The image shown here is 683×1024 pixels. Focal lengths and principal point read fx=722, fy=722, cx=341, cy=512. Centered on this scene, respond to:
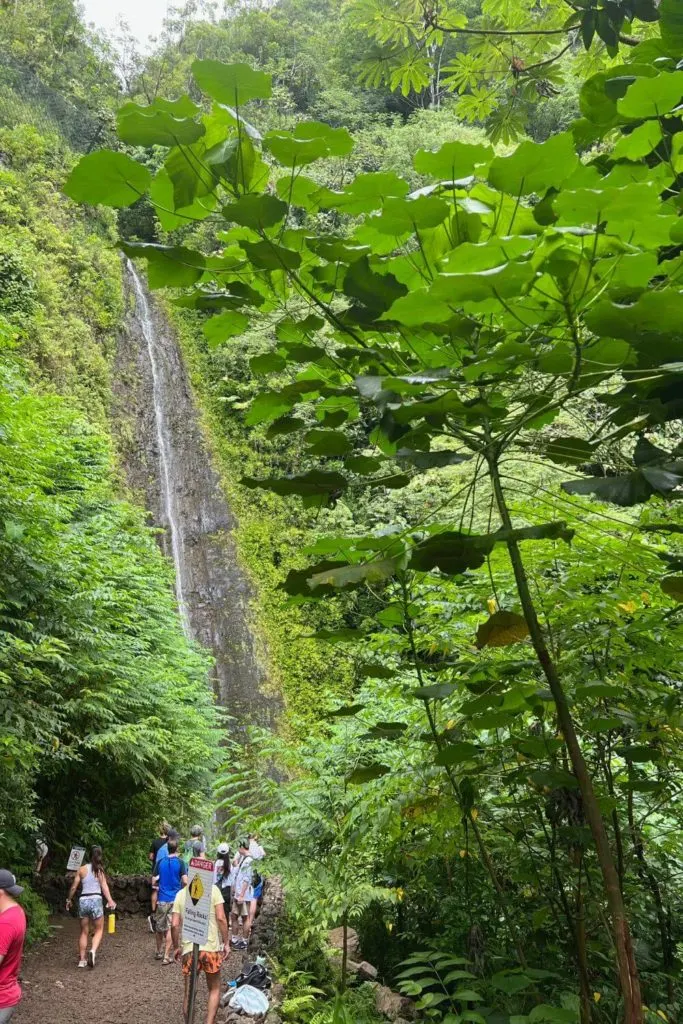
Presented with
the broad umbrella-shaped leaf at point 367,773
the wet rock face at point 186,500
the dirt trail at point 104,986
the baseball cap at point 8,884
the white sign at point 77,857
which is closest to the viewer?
the broad umbrella-shaped leaf at point 367,773

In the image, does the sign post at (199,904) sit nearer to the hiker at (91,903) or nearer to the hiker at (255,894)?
the hiker at (91,903)

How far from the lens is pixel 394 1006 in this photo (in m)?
3.86

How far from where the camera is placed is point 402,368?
3.31ft

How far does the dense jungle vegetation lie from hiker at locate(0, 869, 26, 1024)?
4.55 ft

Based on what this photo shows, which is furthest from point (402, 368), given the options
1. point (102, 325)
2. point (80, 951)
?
point (102, 325)

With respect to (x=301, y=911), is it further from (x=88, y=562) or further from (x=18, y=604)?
(x=88, y=562)

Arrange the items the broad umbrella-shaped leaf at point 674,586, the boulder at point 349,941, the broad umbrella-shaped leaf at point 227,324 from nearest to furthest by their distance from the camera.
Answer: the broad umbrella-shaped leaf at point 227,324 → the broad umbrella-shaped leaf at point 674,586 → the boulder at point 349,941

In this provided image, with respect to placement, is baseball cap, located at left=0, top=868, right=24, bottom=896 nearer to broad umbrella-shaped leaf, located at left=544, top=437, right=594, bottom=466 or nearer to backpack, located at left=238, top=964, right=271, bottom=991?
backpack, located at left=238, top=964, right=271, bottom=991

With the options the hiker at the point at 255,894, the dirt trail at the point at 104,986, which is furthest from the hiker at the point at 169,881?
the hiker at the point at 255,894

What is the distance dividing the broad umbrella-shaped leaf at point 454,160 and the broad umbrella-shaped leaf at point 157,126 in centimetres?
27

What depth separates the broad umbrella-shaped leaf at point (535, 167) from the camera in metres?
0.79

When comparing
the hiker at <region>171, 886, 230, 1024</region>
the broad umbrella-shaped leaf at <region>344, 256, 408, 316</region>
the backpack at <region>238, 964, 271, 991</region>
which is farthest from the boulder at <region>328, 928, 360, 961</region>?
the broad umbrella-shaped leaf at <region>344, 256, 408, 316</region>

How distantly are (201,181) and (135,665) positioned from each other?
8.48m

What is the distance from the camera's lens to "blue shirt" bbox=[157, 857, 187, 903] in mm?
6734
